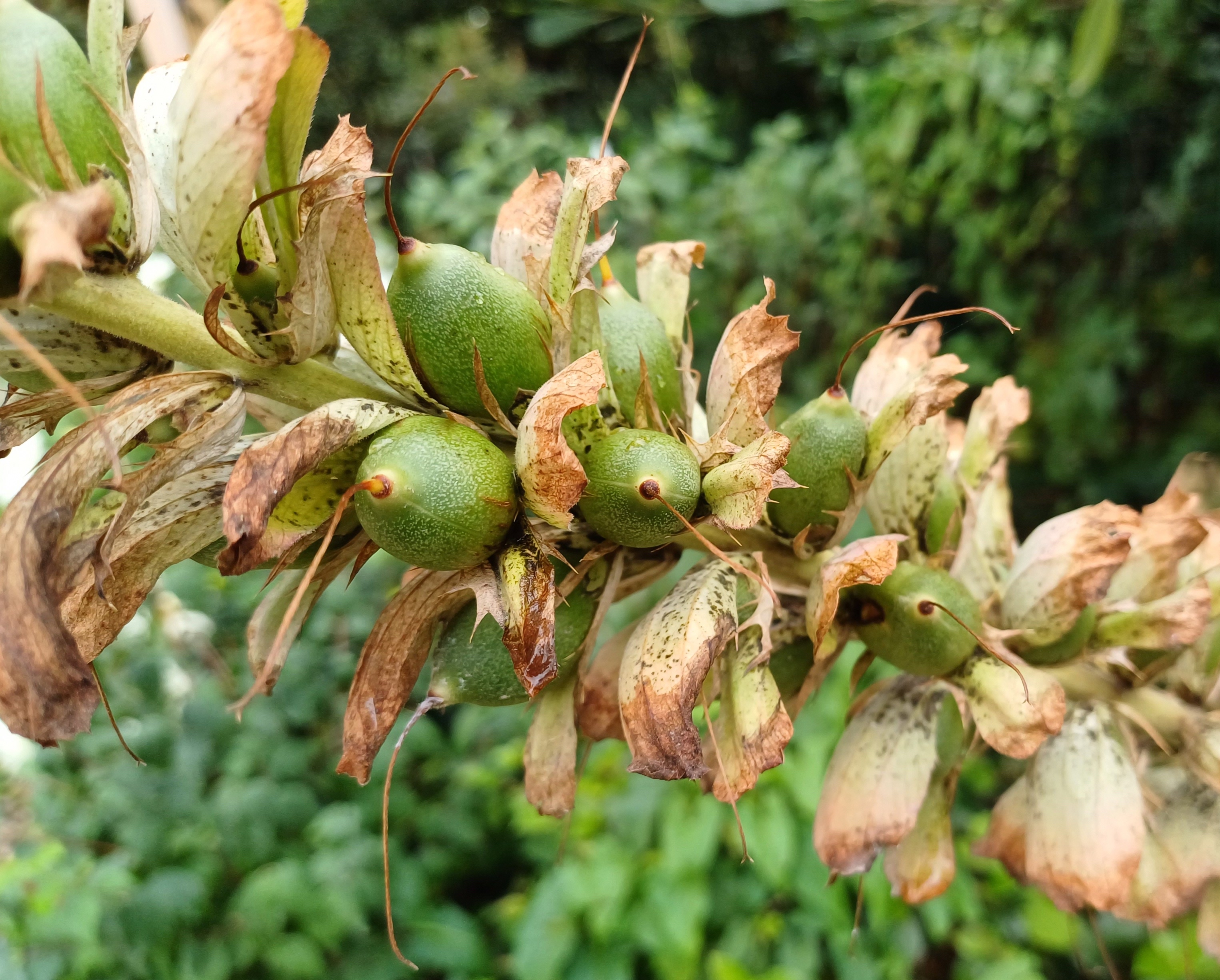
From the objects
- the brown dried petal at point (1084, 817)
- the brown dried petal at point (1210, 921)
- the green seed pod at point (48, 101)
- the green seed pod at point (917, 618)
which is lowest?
the brown dried petal at point (1210, 921)

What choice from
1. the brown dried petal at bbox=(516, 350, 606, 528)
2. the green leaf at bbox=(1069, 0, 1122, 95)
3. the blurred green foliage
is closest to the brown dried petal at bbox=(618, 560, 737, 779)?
the brown dried petal at bbox=(516, 350, 606, 528)

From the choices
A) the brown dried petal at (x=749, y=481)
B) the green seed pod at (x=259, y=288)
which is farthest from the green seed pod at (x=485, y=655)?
the green seed pod at (x=259, y=288)

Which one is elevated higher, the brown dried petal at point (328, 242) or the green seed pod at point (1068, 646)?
the brown dried petal at point (328, 242)

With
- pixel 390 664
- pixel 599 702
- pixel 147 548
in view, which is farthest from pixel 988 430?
pixel 147 548

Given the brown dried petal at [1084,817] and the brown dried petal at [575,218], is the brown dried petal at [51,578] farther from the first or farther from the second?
the brown dried petal at [1084,817]

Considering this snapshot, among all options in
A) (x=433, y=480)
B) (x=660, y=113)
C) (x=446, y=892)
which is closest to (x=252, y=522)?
(x=433, y=480)

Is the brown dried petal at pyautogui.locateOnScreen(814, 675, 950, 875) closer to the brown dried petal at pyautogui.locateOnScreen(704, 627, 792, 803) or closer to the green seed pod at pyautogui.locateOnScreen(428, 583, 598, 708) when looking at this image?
the brown dried petal at pyautogui.locateOnScreen(704, 627, 792, 803)

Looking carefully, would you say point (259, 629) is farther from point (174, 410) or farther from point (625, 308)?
point (625, 308)
